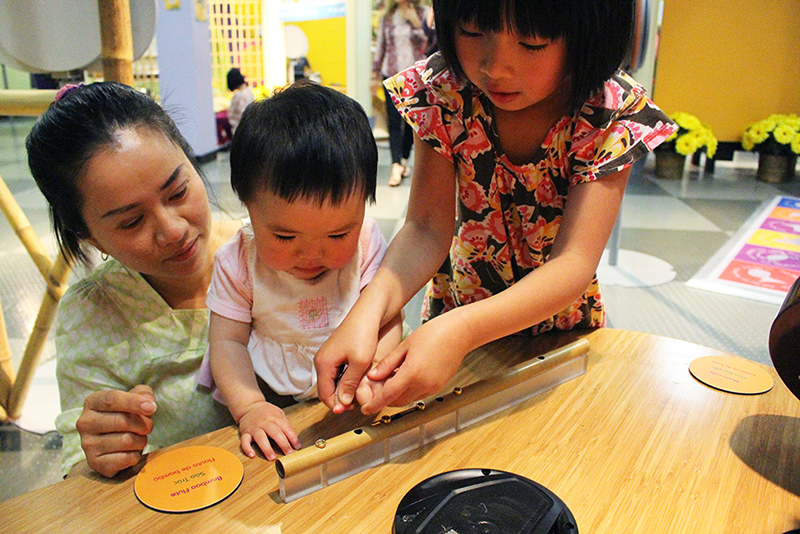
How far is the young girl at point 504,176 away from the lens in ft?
1.94

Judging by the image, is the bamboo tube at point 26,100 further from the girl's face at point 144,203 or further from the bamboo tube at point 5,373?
the bamboo tube at point 5,373

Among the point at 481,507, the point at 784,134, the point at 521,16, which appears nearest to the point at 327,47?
the point at 784,134

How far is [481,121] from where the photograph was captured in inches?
31.0

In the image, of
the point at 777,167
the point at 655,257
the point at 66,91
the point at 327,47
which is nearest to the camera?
the point at 66,91

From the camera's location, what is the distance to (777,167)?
360cm

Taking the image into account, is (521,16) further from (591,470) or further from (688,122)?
(688,122)

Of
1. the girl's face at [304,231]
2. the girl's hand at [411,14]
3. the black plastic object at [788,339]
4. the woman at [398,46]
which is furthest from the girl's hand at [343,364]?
the girl's hand at [411,14]

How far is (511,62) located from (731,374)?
43cm

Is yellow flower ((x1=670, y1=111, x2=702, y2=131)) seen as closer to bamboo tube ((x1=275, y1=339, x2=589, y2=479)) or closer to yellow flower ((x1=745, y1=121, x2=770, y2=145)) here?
yellow flower ((x1=745, y1=121, x2=770, y2=145))

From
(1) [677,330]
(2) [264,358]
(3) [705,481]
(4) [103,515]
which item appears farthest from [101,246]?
(1) [677,330]

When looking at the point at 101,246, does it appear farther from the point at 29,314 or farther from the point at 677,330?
the point at 677,330

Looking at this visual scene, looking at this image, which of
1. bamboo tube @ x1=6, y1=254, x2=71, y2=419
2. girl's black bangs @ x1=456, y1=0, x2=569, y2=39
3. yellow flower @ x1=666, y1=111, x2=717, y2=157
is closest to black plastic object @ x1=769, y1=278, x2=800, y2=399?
girl's black bangs @ x1=456, y1=0, x2=569, y2=39

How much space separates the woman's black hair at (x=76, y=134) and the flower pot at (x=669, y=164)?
3604 millimetres

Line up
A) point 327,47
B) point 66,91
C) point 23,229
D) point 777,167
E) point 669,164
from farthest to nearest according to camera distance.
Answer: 1. point 669,164
2. point 777,167
3. point 327,47
4. point 23,229
5. point 66,91
